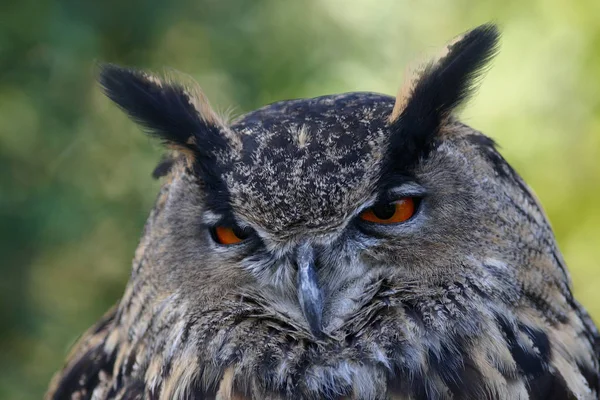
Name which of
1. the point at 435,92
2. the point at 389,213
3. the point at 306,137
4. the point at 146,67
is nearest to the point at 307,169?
the point at 306,137

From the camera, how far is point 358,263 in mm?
1418

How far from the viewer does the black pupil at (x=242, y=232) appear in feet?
4.80

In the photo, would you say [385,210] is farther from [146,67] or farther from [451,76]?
[146,67]

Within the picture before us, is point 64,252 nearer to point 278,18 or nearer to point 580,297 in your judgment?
point 278,18

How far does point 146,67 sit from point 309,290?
101 inches

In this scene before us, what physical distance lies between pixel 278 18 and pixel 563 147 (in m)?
1.53

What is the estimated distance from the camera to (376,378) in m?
1.39

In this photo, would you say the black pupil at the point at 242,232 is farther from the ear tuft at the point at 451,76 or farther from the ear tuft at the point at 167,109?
the ear tuft at the point at 451,76

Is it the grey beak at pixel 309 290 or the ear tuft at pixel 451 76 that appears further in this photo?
the ear tuft at pixel 451 76

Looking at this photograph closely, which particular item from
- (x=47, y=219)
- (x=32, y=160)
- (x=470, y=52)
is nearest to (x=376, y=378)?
(x=470, y=52)

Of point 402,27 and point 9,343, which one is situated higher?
point 402,27

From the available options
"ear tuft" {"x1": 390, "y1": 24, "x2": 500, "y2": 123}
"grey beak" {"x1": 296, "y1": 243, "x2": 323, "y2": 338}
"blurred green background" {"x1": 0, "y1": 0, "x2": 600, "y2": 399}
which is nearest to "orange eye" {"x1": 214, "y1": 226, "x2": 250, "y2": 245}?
"grey beak" {"x1": 296, "y1": 243, "x2": 323, "y2": 338}

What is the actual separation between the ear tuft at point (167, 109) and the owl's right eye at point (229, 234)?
14cm

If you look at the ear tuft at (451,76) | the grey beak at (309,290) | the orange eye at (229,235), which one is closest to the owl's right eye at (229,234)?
the orange eye at (229,235)
